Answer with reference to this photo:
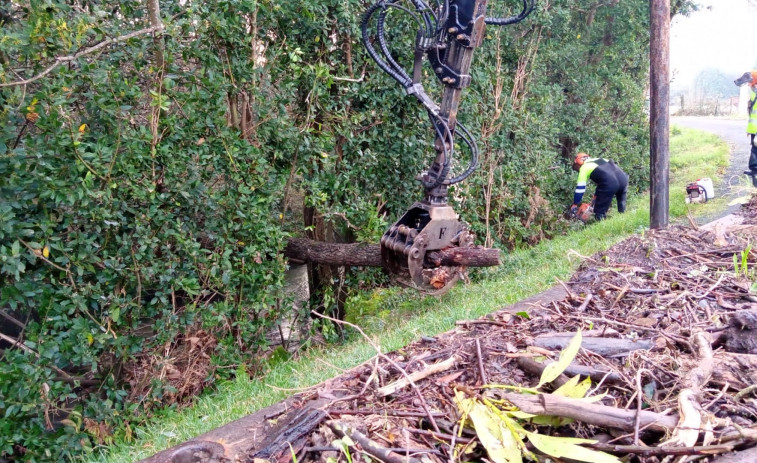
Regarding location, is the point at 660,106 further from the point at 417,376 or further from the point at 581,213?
the point at 417,376

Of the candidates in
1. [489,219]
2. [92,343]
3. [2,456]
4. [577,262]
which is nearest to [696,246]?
[577,262]

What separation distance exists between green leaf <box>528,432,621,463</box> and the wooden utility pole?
234 inches

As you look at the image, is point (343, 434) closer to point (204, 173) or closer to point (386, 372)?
point (386, 372)

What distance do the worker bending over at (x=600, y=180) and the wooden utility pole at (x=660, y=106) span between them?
11.6 feet

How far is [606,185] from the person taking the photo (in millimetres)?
11078

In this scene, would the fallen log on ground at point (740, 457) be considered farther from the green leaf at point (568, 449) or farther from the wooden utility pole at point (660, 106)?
the wooden utility pole at point (660, 106)

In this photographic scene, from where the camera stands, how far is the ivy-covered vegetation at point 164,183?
4.31 metres

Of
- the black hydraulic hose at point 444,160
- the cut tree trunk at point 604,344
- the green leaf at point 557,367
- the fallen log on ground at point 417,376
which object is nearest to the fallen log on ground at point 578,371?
the green leaf at point 557,367

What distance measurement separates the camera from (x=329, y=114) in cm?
655

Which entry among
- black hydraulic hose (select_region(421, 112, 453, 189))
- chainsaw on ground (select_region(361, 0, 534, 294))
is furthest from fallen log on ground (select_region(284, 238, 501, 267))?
black hydraulic hose (select_region(421, 112, 453, 189))

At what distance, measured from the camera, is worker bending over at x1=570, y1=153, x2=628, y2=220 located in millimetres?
11031

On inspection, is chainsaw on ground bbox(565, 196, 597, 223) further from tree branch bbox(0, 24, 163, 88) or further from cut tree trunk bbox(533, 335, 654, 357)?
tree branch bbox(0, 24, 163, 88)

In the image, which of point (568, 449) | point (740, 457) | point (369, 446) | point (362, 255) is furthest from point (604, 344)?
point (362, 255)

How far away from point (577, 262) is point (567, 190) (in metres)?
5.84
